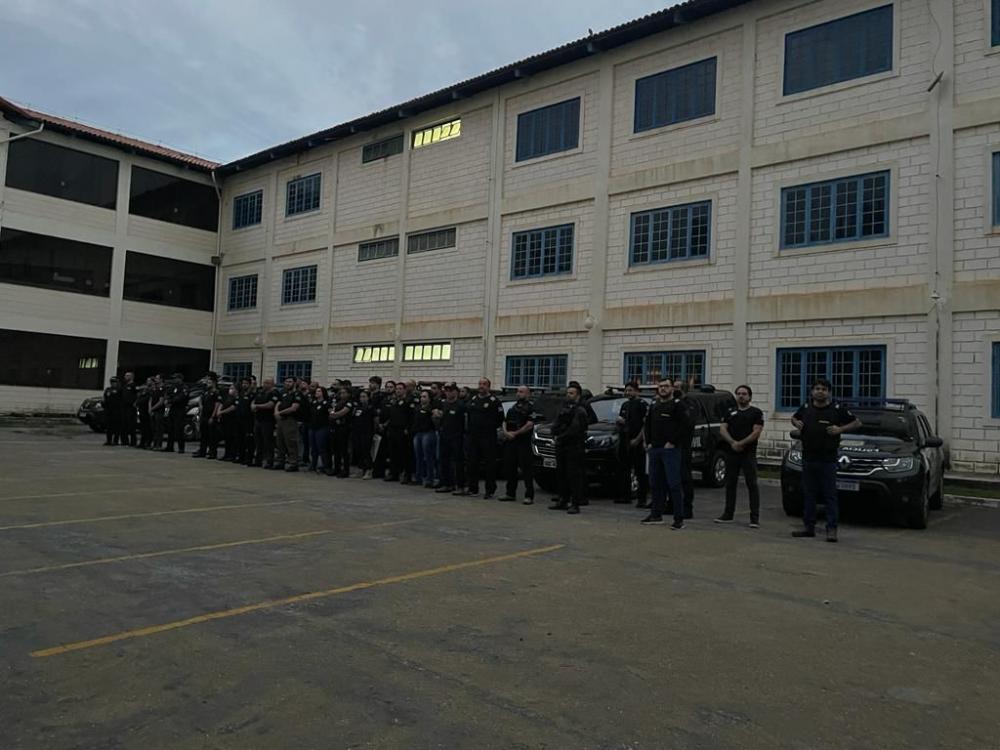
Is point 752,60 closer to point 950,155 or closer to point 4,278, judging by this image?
point 950,155

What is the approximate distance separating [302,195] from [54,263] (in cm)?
905

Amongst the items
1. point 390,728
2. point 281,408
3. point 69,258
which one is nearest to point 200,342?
point 69,258

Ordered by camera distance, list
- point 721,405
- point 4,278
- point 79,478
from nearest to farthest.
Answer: point 79,478 → point 721,405 → point 4,278

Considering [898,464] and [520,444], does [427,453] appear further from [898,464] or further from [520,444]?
[898,464]

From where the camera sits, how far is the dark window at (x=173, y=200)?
1259 inches

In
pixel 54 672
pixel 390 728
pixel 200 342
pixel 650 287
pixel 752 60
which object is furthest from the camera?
pixel 200 342

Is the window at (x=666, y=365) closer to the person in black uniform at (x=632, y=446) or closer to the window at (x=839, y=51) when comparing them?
the window at (x=839, y=51)

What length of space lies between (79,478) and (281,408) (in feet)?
13.3

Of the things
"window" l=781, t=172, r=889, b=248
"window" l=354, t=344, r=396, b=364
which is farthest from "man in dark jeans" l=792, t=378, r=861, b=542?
"window" l=354, t=344, r=396, b=364

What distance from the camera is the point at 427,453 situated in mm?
13797

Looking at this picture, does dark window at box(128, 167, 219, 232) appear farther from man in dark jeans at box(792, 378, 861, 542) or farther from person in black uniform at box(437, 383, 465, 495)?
man in dark jeans at box(792, 378, 861, 542)

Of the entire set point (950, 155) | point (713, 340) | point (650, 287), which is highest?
point (950, 155)

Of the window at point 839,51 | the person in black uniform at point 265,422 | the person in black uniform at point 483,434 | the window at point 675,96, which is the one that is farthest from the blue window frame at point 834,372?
the person in black uniform at point 265,422

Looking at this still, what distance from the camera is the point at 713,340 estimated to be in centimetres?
1927
